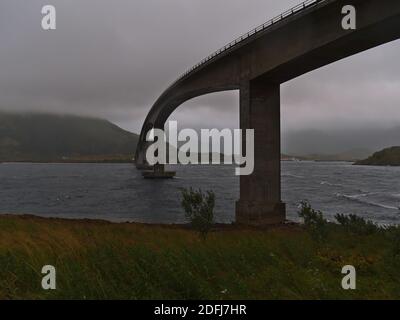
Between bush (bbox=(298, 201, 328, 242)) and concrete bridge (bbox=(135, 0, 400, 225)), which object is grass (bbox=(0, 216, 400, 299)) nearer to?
bush (bbox=(298, 201, 328, 242))

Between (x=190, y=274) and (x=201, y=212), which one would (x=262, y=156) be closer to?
(x=201, y=212)

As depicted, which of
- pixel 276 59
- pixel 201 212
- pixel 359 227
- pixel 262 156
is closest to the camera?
pixel 201 212

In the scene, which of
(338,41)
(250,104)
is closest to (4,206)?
(250,104)

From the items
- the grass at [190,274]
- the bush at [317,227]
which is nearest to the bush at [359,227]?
the bush at [317,227]

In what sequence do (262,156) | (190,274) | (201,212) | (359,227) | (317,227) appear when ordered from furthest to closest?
(262,156), (359,227), (201,212), (317,227), (190,274)

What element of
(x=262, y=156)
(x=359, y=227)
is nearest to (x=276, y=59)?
(x=262, y=156)

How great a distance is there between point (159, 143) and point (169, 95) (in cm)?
5448

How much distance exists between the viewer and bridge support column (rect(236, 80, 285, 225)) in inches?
1059

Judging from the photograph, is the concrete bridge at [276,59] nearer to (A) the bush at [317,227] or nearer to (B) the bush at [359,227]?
(B) the bush at [359,227]

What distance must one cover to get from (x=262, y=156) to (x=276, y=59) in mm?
7855

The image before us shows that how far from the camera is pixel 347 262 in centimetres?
868

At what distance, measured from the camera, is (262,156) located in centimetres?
2723

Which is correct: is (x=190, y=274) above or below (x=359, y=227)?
above
